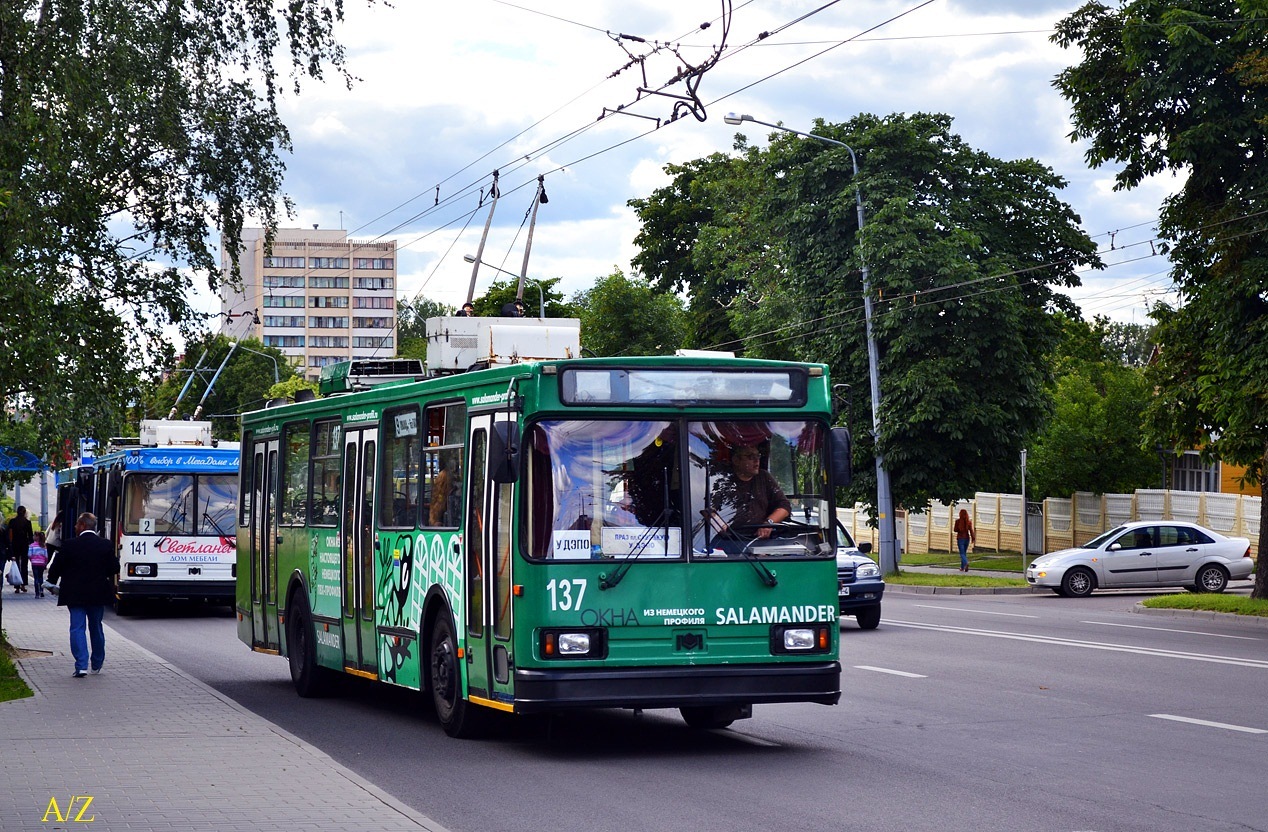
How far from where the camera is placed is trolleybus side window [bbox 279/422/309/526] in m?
15.8


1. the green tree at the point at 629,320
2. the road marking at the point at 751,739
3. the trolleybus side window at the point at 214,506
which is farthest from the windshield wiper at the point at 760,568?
the green tree at the point at 629,320

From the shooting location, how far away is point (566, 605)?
10.4 m

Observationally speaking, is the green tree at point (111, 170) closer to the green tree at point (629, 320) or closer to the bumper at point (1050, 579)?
the bumper at point (1050, 579)

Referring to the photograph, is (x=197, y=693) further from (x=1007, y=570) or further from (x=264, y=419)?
(x=1007, y=570)

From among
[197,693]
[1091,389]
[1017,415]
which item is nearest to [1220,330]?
[1017,415]

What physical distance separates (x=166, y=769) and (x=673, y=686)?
318cm

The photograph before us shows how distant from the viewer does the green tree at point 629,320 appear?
57.4 metres

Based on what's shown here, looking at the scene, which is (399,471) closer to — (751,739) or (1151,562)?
(751,739)

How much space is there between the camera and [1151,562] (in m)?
33.5

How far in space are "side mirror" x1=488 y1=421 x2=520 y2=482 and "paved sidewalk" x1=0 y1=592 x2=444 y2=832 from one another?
207 cm

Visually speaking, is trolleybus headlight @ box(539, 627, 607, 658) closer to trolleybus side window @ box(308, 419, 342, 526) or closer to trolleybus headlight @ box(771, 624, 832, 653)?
trolleybus headlight @ box(771, 624, 832, 653)

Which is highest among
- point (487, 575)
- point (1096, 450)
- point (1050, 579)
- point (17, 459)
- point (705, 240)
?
point (705, 240)

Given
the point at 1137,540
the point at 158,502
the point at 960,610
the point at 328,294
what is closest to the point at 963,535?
the point at 1137,540

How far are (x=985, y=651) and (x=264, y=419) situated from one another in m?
8.82
